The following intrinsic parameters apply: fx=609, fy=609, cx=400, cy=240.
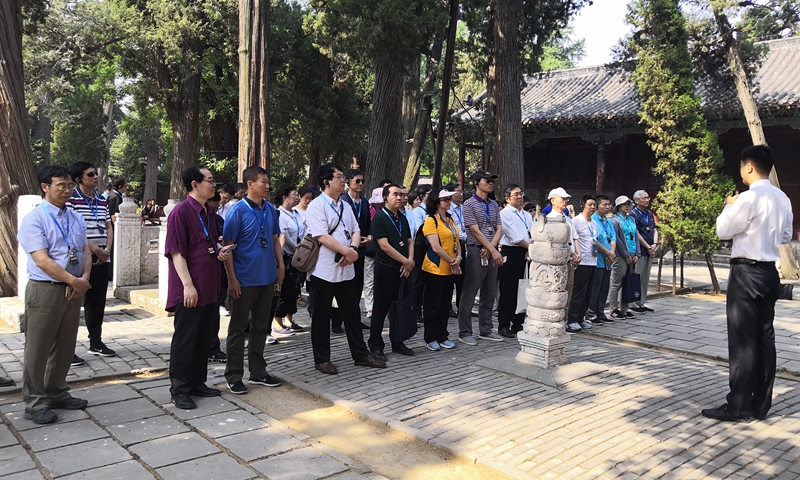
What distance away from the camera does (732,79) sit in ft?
49.6

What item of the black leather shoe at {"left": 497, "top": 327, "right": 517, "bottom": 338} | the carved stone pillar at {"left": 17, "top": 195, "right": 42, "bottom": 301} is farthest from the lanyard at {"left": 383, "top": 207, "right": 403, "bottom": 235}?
the carved stone pillar at {"left": 17, "top": 195, "right": 42, "bottom": 301}

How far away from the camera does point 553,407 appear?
4852 millimetres

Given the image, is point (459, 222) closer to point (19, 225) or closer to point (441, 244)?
point (441, 244)

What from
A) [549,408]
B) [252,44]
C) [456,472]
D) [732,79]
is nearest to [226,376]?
[456,472]

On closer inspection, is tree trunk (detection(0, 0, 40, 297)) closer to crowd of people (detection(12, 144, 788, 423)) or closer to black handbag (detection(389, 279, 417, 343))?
crowd of people (detection(12, 144, 788, 423))

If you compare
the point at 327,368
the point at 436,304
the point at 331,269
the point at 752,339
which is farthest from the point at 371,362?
the point at 752,339

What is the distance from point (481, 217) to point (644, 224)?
3.72 metres

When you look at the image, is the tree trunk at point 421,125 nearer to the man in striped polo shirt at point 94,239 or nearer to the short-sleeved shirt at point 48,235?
the man in striped polo shirt at point 94,239

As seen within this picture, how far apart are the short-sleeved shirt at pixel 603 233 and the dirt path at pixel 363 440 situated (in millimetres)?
4969

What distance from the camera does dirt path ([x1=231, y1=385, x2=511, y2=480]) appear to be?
377cm

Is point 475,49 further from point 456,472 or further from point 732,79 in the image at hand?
point 456,472

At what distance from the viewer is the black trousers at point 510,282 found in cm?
732

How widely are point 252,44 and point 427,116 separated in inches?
300

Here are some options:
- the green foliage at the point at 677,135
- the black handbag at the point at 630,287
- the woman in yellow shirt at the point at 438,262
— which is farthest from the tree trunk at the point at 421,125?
the woman in yellow shirt at the point at 438,262
